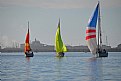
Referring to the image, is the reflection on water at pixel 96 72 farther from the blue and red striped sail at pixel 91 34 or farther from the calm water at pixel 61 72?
the blue and red striped sail at pixel 91 34

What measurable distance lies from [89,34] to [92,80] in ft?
151

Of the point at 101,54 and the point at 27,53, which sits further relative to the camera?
the point at 27,53

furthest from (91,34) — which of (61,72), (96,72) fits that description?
(61,72)

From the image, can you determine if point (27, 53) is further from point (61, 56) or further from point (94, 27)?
point (94, 27)

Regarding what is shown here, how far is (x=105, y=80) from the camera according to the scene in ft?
132

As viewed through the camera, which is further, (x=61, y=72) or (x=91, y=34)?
(x=91, y=34)

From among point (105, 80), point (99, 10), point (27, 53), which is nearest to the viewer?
point (105, 80)

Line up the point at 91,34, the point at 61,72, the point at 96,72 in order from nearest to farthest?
1. the point at 61,72
2. the point at 96,72
3. the point at 91,34

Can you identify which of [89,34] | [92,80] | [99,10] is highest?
[99,10]

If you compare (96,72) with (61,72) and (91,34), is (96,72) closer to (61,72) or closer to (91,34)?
(61,72)

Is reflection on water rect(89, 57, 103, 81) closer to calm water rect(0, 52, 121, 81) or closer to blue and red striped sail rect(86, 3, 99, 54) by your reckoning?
calm water rect(0, 52, 121, 81)

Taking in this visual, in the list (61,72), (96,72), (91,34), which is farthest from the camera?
(91,34)

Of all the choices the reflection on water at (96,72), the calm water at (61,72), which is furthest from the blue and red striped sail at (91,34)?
the reflection on water at (96,72)

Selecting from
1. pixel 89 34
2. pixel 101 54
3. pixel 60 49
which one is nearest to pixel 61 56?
pixel 60 49
